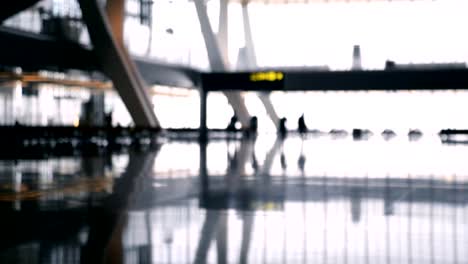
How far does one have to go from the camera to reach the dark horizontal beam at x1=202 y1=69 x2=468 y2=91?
39.9m

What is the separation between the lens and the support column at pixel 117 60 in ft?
108

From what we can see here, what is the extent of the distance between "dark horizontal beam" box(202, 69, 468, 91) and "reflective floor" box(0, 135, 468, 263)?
24.2 metres

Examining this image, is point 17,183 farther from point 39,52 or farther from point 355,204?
point 39,52

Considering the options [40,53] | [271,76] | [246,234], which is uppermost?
[40,53]

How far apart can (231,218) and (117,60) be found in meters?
26.2

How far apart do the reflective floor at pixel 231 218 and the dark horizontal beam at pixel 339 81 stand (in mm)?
24159

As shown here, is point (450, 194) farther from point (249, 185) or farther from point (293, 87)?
point (293, 87)

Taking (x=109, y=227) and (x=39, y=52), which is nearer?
(x=109, y=227)

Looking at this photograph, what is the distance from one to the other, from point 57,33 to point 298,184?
73.7ft

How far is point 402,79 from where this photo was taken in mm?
40312

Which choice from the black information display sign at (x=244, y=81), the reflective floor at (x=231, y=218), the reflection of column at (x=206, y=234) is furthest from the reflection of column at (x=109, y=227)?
the black information display sign at (x=244, y=81)

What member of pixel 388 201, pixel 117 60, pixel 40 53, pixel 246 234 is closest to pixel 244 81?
pixel 117 60

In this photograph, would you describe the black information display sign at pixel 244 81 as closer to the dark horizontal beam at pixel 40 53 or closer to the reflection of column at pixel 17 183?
the dark horizontal beam at pixel 40 53

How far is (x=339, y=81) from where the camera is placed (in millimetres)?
42094
